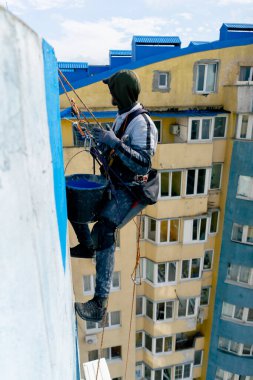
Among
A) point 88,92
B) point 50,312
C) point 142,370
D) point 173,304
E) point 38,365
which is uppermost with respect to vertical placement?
point 88,92

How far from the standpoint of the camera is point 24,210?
1338mm

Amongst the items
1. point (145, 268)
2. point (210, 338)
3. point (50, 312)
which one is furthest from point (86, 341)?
point (50, 312)

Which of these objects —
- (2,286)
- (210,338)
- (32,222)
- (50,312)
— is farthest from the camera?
(210,338)

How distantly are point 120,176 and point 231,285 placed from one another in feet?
38.5

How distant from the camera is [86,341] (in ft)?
41.4

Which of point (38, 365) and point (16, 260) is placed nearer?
point (16, 260)

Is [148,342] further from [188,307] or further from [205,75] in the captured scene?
[205,75]

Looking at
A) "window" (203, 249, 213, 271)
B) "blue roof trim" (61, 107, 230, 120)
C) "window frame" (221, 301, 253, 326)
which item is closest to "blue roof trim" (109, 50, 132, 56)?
"blue roof trim" (61, 107, 230, 120)

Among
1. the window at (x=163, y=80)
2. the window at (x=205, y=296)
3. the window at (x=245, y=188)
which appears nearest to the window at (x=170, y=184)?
the window at (x=245, y=188)

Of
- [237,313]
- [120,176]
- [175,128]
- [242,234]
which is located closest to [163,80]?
[175,128]

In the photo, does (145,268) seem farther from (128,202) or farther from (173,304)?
(128,202)

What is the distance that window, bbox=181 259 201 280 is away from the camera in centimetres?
1303

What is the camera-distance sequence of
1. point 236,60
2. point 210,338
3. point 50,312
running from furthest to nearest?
point 210,338 < point 236,60 < point 50,312

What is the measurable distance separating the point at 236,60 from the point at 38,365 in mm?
12048
